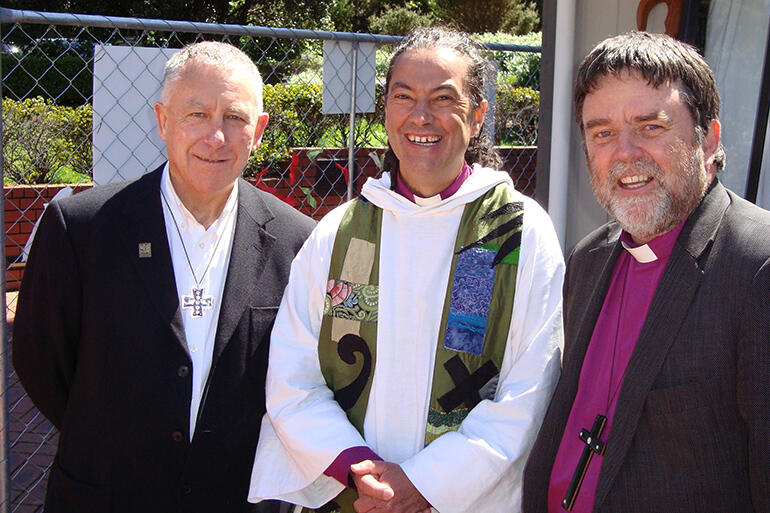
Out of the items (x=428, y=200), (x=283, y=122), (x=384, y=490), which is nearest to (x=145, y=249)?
(x=428, y=200)

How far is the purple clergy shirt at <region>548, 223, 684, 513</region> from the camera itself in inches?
77.1

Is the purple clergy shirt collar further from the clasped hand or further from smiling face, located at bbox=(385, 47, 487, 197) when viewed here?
the clasped hand

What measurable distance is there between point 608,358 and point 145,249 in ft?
4.81

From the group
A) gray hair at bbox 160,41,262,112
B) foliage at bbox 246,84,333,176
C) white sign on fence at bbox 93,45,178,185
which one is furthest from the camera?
foliage at bbox 246,84,333,176

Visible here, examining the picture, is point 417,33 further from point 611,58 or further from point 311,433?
point 311,433

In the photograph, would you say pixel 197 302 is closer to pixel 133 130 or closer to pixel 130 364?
pixel 130 364

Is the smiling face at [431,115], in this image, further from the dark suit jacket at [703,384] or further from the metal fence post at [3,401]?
the metal fence post at [3,401]

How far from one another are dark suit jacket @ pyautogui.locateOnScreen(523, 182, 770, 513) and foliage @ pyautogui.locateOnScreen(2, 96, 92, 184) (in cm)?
703

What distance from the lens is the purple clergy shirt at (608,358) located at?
6.42ft

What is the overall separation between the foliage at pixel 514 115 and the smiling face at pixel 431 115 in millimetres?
6109

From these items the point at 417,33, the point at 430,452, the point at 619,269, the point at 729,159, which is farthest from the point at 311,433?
the point at 729,159

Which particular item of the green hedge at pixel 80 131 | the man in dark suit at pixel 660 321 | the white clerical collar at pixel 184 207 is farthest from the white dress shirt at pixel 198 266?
the green hedge at pixel 80 131

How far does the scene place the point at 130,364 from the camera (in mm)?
2367

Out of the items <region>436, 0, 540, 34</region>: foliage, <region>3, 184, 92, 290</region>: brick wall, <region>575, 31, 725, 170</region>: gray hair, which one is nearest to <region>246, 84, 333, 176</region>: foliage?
<region>3, 184, 92, 290</region>: brick wall
